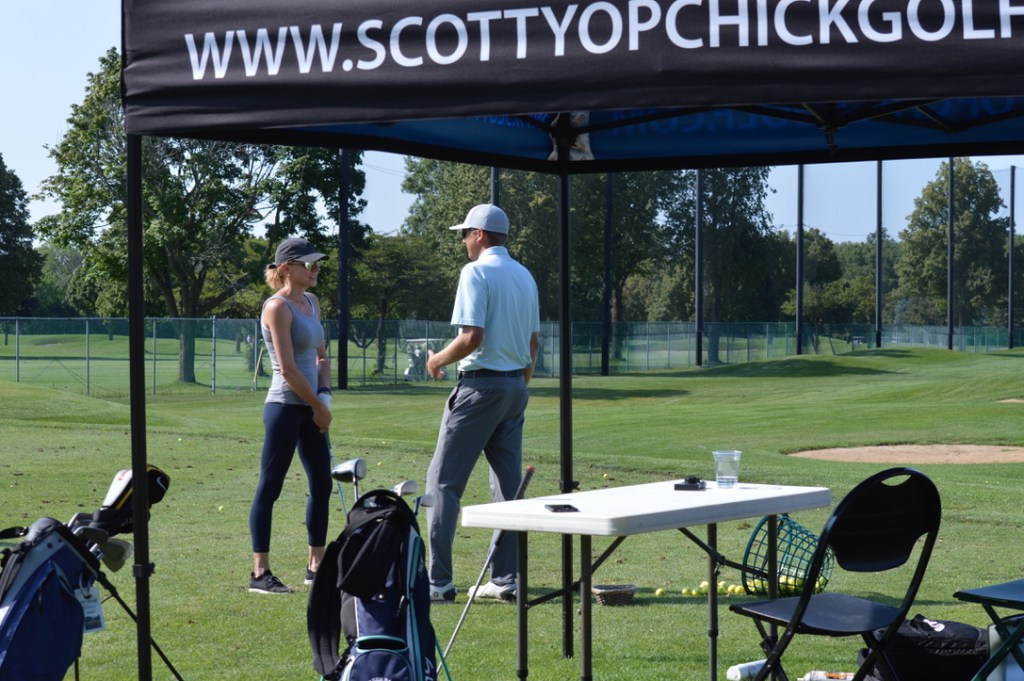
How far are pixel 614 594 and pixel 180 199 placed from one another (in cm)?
4546

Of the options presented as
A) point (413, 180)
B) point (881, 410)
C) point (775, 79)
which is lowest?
point (881, 410)

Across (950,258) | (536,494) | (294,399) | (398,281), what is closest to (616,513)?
(294,399)

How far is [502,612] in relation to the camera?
21.9 feet

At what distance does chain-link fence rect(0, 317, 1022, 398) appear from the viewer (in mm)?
40594

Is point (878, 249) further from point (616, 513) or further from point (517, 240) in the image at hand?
point (616, 513)

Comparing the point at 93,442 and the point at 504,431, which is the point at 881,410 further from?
the point at 504,431

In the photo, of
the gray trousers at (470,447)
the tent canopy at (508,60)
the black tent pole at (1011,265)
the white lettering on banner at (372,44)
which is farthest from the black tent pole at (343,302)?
the white lettering on banner at (372,44)

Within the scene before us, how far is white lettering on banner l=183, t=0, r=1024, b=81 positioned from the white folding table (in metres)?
1.47

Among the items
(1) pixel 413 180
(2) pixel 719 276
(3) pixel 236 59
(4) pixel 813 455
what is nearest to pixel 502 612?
(3) pixel 236 59

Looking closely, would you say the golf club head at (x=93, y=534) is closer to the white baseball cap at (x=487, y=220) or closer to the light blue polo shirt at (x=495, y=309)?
the light blue polo shirt at (x=495, y=309)

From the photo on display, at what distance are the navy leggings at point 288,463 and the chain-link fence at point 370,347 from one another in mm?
28249

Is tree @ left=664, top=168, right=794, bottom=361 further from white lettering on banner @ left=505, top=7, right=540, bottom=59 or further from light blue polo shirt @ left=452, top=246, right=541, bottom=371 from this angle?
white lettering on banner @ left=505, top=7, right=540, bottom=59

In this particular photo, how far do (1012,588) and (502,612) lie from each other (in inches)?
107

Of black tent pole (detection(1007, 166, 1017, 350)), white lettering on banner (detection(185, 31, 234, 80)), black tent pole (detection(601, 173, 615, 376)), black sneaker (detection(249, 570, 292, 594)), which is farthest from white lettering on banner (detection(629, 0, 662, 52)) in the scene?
black tent pole (detection(1007, 166, 1017, 350))
